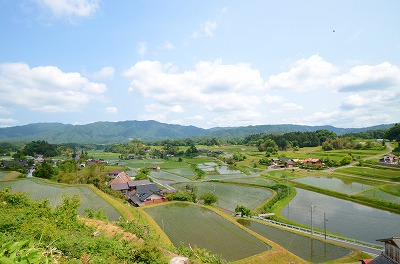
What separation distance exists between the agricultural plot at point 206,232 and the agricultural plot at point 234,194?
962cm

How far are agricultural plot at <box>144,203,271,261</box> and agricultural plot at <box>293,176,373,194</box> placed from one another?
28.5 m

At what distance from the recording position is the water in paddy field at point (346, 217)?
27.0 m

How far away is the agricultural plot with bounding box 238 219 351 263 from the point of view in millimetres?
21422

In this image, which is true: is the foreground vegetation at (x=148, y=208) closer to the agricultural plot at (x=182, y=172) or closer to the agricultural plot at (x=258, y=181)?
the agricultural plot at (x=182, y=172)

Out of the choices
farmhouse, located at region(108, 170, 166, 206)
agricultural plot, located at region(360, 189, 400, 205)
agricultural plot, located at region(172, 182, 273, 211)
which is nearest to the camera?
agricultural plot, located at region(360, 189, 400, 205)

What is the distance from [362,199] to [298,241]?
68.9ft

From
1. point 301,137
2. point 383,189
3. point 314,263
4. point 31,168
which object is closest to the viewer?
point 314,263

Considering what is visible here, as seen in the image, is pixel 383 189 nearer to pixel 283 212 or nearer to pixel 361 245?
pixel 283 212

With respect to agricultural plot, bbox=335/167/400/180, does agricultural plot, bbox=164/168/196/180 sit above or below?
below

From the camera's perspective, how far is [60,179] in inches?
1581

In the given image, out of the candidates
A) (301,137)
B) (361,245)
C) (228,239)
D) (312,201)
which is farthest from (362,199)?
(301,137)

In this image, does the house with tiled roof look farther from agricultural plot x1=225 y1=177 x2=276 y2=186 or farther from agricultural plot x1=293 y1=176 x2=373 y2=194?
agricultural plot x1=293 y1=176 x2=373 y2=194

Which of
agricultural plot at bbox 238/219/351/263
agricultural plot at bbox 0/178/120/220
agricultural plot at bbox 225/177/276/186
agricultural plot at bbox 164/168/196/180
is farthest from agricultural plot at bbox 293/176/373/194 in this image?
agricultural plot at bbox 0/178/120/220

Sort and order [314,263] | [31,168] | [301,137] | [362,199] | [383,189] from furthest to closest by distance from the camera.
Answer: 1. [301,137]
2. [31,168]
3. [383,189]
4. [362,199]
5. [314,263]
